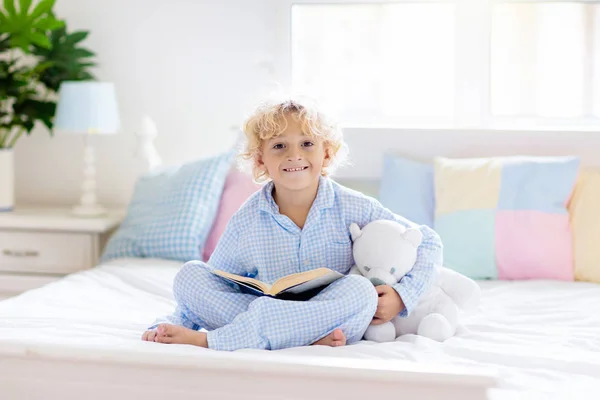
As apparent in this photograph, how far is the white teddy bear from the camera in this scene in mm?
1797

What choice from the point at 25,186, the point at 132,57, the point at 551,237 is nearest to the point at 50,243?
the point at 25,186

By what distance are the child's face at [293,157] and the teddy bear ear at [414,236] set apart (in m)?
0.23

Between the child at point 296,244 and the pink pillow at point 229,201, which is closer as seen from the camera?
the child at point 296,244

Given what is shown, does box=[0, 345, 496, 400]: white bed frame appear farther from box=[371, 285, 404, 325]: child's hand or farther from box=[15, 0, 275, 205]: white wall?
box=[15, 0, 275, 205]: white wall

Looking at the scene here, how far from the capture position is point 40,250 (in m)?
3.01

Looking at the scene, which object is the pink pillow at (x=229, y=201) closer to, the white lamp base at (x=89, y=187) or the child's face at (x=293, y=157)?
the white lamp base at (x=89, y=187)

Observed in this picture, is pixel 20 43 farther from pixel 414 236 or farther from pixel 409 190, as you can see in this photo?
pixel 414 236

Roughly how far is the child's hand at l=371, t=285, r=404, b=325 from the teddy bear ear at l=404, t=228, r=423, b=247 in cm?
11

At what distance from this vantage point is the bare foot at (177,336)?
1663 millimetres

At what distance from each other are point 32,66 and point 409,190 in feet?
5.20

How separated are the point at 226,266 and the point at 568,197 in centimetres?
111

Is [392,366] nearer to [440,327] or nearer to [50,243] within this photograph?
[440,327]

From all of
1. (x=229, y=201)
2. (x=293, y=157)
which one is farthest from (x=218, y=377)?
(x=229, y=201)

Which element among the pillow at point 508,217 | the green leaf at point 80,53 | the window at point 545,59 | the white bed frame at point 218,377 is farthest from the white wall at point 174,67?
the white bed frame at point 218,377
